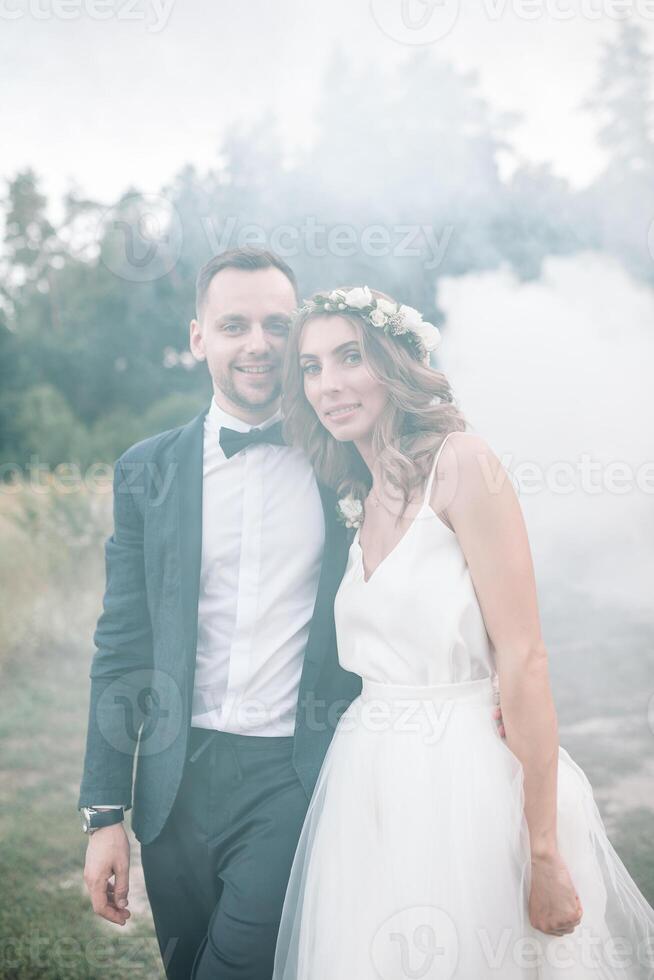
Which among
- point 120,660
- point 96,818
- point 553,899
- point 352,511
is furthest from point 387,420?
point 96,818

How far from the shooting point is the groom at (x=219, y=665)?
2.07 meters

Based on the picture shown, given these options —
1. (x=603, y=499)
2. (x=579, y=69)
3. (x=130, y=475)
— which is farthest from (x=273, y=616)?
(x=579, y=69)

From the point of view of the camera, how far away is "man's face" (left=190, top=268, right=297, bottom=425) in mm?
2279

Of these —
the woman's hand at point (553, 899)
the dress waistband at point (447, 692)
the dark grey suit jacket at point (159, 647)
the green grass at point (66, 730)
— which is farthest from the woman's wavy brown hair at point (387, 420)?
the green grass at point (66, 730)

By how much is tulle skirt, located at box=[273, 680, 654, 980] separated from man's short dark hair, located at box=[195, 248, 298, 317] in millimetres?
1235

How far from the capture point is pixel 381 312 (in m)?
2.08

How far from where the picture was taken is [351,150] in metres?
3.77

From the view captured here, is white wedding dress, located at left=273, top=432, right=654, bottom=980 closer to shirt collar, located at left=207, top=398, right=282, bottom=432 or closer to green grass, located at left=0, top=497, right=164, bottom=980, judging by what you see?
shirt collar, located at left=207, top=398, right=282, bottom=432

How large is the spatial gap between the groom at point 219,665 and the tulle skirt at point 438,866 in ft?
0.46

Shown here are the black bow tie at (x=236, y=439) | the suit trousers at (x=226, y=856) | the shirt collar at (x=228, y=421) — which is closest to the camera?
the suit trousers at (x=226, y=856)

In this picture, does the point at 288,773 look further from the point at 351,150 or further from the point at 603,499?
the point at 351,150

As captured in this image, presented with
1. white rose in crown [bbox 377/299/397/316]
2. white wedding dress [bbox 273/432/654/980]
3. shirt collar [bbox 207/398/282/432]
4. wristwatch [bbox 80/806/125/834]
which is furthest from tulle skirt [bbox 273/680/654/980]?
white rose in crown [bbox 377/299/397/316]

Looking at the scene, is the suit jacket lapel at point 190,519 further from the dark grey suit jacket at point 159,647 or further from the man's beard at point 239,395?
the man's beard at point 239,395

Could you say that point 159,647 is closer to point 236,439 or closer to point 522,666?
point 236,439
